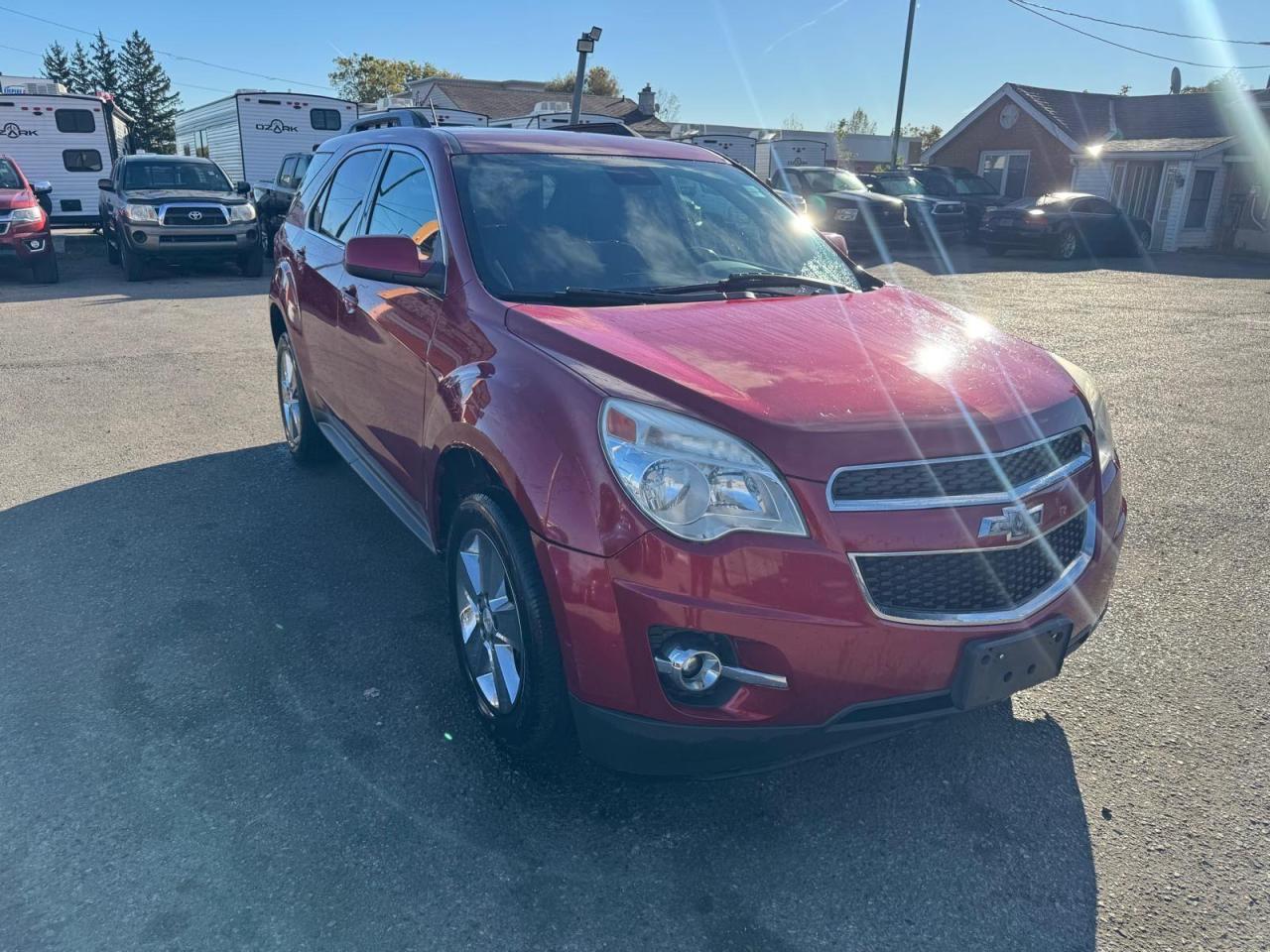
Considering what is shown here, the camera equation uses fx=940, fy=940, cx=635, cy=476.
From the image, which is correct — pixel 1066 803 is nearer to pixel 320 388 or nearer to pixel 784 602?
pixel 784 602

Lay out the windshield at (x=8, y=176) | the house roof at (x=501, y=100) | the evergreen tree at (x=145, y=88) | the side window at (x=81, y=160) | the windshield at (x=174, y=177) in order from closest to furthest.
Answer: the windshield at (x=8, y=176) → the windshield at (x=174, y=177) → the side window at (x=81, y=160) → the house roof at (x=501, y=100) → the evergreen tree at (x=145, y=88)

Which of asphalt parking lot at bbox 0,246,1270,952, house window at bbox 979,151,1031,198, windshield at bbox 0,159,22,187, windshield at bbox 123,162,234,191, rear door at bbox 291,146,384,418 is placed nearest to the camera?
asphalt parking lot at bbox 0,246,1270,952

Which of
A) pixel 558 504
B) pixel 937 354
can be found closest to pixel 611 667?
pixel 558 504

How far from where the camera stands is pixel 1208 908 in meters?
2.39

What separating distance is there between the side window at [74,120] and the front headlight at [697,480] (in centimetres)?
2123

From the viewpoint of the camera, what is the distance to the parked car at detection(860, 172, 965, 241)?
23.3 m

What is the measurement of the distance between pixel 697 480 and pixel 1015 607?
92 centimetres

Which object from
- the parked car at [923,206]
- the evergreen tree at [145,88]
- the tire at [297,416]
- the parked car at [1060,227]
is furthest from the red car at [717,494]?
the evergreen tree at [145,88]

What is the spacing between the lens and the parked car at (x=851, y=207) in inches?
770

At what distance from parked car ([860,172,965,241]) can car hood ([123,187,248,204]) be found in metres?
14.9

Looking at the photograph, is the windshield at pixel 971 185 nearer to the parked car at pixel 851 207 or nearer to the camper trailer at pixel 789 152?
the camper trailer at pixel 789 152

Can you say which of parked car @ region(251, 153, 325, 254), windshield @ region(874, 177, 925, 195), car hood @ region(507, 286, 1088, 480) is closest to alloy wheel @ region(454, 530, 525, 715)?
car hood @ region(507, 286, 1088, 480)

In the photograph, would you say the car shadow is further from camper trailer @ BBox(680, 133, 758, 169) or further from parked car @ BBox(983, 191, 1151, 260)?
camper trailer @ BBox(680, 133, 758, 169)

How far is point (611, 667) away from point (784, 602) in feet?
1.54
